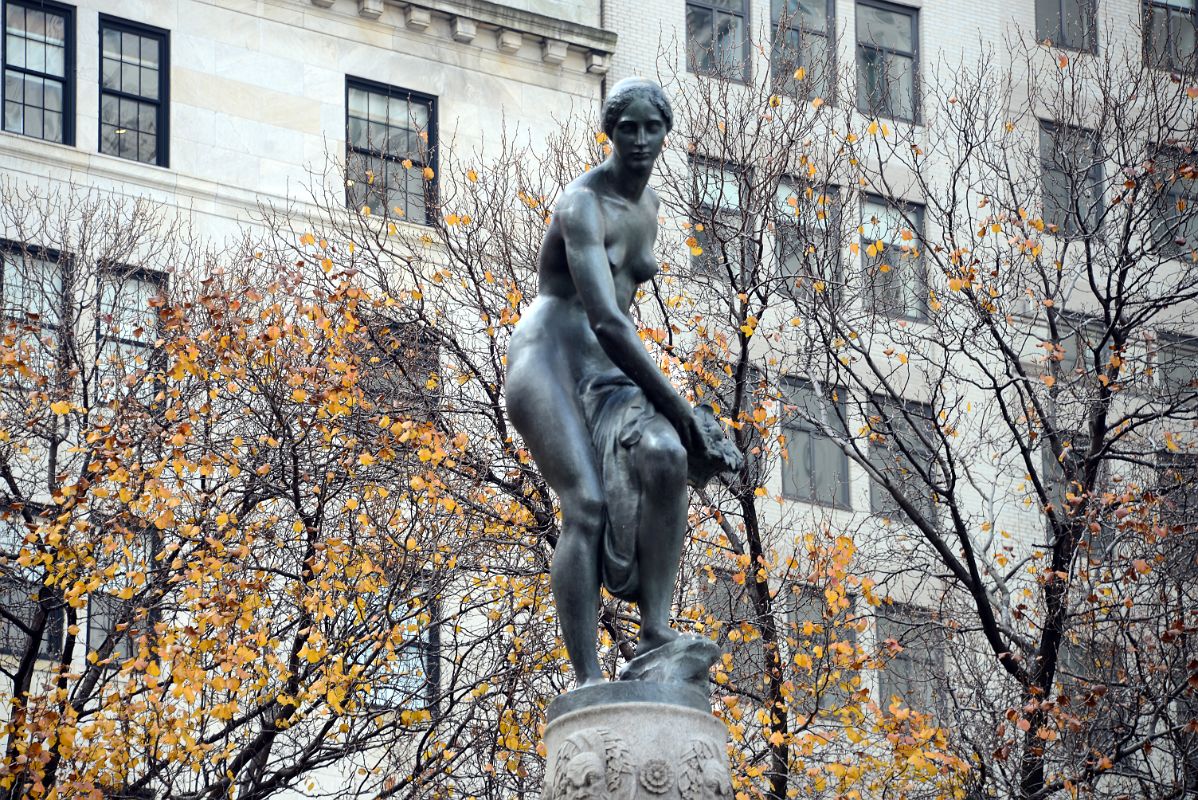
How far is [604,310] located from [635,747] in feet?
6.64

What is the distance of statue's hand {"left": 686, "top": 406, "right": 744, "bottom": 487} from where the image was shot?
9852 mm

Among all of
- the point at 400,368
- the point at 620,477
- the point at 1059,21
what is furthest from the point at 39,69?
the point at 620,477

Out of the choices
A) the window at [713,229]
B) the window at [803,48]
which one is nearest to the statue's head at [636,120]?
the window at [713,229]

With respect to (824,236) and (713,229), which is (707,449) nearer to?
(713,229)

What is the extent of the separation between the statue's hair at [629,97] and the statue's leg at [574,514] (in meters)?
1.36

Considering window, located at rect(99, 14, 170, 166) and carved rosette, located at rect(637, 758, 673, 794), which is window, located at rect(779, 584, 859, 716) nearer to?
carved rosette, located at rect(637, 758, 673, 794)

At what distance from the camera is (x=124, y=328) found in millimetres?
25234

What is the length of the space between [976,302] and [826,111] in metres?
9.53

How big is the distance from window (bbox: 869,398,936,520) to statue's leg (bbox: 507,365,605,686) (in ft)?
36.0

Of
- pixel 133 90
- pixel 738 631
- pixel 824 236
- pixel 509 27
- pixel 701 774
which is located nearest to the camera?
pixel 701 774

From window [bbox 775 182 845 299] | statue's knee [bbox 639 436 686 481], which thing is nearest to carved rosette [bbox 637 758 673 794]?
statue's knee [bbox 639 436 686 481]

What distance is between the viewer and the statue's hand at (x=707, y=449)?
985 centimetres

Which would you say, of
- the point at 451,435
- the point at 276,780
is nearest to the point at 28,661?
the point at 276,780

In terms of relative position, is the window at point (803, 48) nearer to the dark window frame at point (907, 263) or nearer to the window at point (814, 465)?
the dark window frame at point (907, 263)
